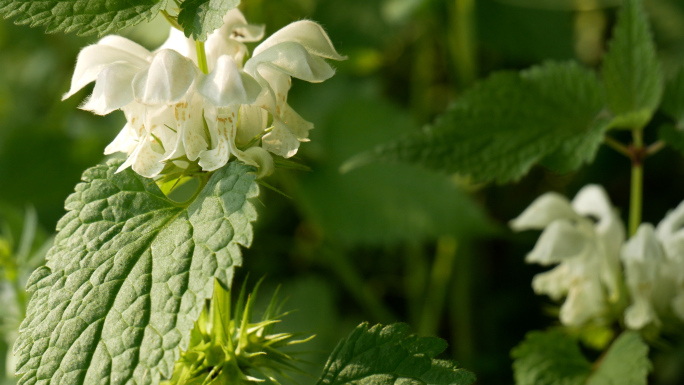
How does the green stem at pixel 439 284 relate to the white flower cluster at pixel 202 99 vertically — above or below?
below

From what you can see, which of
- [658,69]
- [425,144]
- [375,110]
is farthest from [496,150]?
[375,110]

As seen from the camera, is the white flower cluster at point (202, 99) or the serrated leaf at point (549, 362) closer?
the white flower cluster at point (202, 99)

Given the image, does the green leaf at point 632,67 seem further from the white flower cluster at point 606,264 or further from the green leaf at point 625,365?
the green leaf at point 625,365

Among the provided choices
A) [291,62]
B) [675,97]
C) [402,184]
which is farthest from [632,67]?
[402,184]

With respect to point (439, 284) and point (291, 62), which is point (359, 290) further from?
point (291, 62)

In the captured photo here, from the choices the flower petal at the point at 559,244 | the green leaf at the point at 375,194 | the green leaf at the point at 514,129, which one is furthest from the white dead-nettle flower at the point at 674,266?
the green leaf at the point at 375,194

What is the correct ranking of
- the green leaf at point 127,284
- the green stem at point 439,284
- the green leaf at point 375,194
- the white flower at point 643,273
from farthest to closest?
A: 1. the green stem at point 439,284
2. the green leaf at point 375,194
3. the white flower at point 643,273
4. the green leaf at point 127,284

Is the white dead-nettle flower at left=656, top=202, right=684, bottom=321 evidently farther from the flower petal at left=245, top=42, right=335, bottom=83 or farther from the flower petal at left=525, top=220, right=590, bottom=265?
the flower petal at left=245, top=42, right=335, bottom=83
